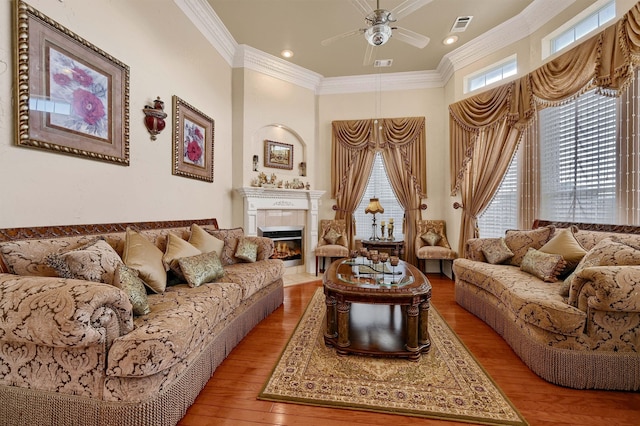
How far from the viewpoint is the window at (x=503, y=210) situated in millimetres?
3930

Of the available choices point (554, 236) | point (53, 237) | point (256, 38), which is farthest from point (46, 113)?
point (554, 236)

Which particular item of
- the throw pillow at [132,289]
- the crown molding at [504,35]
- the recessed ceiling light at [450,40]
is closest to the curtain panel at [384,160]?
the crown molding at [504,35]

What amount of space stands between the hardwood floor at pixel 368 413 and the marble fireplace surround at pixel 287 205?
234cm

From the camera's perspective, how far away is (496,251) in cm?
322

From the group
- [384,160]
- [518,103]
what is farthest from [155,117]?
[518,103]

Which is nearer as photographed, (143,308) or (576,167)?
(143,308)

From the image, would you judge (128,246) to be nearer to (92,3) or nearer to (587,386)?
(92,3)

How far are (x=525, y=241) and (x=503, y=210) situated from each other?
1.09 m

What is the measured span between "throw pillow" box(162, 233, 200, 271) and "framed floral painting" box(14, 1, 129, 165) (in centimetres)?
83

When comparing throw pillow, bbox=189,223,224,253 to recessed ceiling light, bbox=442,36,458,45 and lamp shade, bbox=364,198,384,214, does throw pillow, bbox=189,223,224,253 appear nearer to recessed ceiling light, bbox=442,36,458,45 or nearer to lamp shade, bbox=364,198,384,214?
lamp shade, bbox=364,198,384,214

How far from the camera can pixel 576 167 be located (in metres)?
3.09

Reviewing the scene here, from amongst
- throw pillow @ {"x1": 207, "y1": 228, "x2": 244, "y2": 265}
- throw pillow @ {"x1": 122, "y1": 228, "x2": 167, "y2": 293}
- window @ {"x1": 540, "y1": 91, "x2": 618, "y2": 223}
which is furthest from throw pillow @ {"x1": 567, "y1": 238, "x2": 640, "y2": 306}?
throw pillow @ {"x1": 207, "y1": 228, "x2": 244, "y2": 265}

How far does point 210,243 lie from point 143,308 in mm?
1314

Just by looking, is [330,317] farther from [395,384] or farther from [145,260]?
[145,260]
